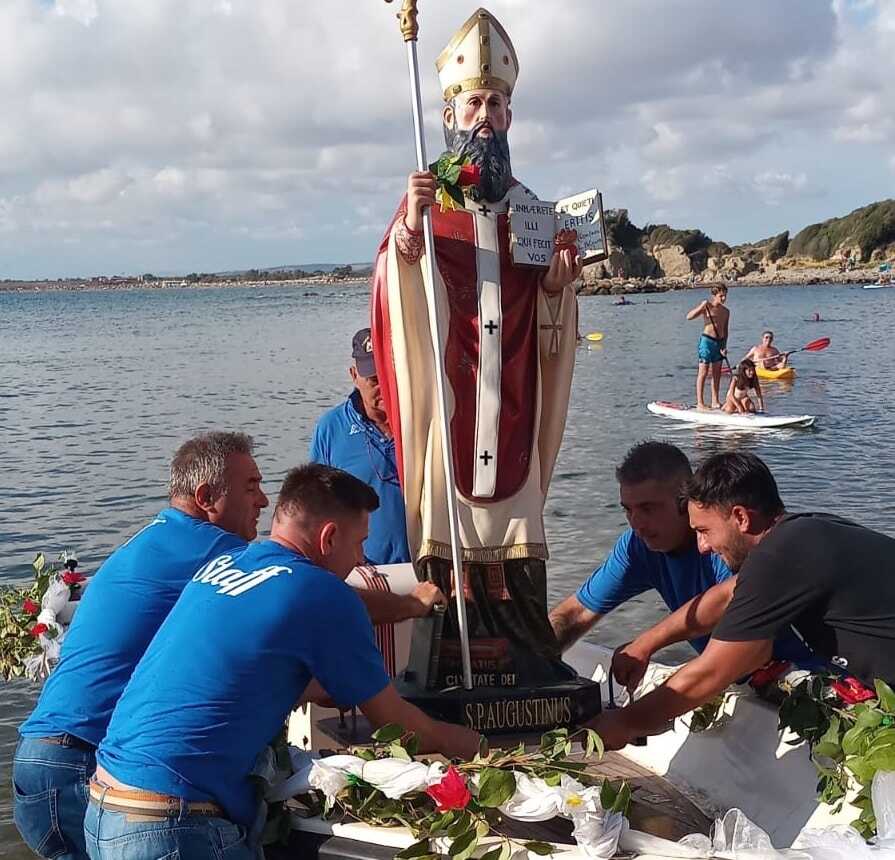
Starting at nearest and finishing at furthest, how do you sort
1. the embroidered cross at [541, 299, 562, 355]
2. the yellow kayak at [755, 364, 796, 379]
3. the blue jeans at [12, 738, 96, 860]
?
the blue jeans at [12, 738, 96, 860]
the embroidered cross at [541, 299, 562, 355]
the yellow kayak at [755, 364, 796, 379]

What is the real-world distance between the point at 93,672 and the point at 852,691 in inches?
97.6

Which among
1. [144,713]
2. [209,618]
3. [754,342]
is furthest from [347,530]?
[754,342]

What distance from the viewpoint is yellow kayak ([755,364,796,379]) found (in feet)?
77.9

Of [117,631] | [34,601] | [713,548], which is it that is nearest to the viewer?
[117,631]

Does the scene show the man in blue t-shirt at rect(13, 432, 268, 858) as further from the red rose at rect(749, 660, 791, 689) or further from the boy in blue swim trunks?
the boy in blue swim trunks

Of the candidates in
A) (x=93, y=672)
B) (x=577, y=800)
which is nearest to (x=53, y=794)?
(x=93, y=672)

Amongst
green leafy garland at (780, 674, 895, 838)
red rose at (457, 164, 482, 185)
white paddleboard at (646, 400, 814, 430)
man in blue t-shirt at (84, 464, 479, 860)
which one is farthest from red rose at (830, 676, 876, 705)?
white paddleboard at (646, 400, 814, 430)

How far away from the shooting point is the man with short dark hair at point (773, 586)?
3.70 meters

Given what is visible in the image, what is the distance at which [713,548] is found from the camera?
4.13 metres

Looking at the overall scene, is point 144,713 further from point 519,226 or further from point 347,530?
point 519,226

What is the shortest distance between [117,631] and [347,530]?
85 cm

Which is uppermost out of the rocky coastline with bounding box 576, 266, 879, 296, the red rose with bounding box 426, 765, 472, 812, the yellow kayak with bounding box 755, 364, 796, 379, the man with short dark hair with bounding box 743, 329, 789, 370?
the rocky coastline with bounding box 576, 266, 879, 296

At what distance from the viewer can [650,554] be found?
5082mm

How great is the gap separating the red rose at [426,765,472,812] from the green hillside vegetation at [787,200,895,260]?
299 feet
